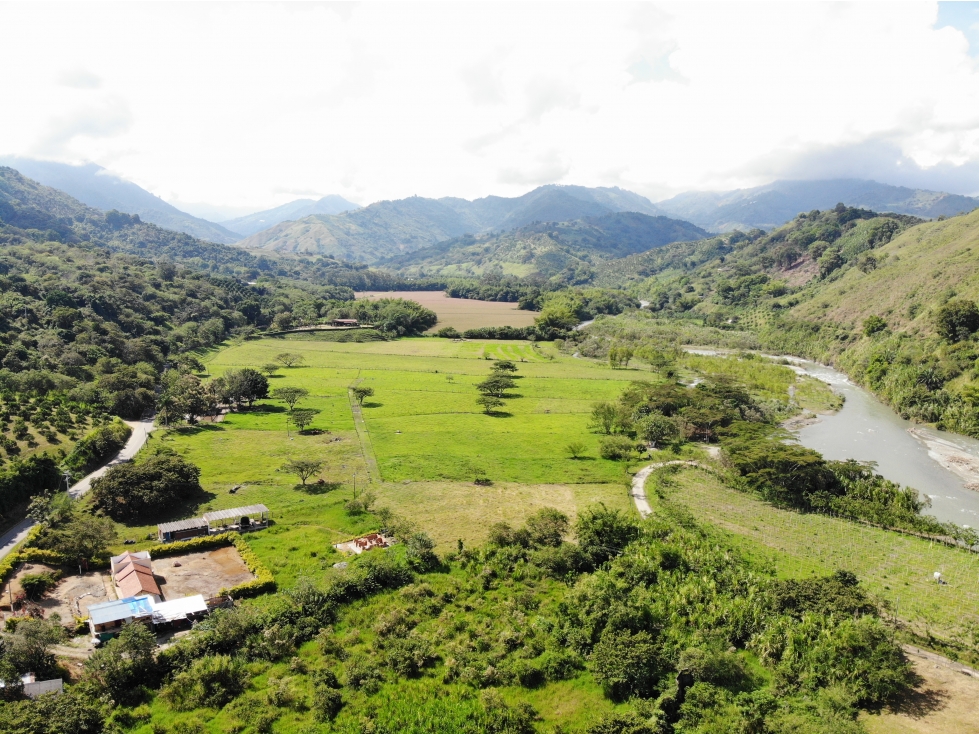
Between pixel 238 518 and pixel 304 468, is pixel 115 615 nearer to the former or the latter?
pixel 238 518

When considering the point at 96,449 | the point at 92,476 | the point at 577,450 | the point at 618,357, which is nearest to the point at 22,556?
the point at 92,476

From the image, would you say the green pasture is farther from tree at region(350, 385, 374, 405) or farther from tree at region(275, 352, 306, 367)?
tree at region(275, 352, 306, 367)

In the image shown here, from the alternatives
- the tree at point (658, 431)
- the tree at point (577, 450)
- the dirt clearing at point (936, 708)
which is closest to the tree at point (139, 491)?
the tree at point (577, 450)

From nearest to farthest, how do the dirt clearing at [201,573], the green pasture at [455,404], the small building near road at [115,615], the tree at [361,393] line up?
the small building near road at [115,615] < the dirt clearing at [201,573] < the green pasture at [455,404] < the tree at [361,393]

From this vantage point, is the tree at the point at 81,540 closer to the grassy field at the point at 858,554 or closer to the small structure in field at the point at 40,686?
the small structure in field at the point at 40,686

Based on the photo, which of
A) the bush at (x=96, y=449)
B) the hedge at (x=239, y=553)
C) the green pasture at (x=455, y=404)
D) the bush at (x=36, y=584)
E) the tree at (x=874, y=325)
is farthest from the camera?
the tree at (x=874, y=325)

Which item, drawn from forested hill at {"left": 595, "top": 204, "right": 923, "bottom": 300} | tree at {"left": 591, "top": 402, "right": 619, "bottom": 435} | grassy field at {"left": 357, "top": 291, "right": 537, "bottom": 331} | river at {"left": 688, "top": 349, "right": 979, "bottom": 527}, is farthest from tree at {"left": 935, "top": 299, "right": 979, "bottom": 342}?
grassy field at {"left": 357, "top": 291, "right": 537, "bottom": 331}

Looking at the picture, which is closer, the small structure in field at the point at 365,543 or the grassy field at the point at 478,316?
the small structure in field at the point at 365,543

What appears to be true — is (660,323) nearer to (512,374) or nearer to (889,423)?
(512,374)
